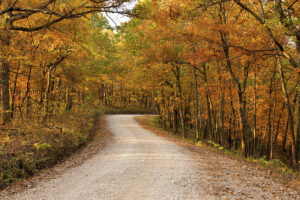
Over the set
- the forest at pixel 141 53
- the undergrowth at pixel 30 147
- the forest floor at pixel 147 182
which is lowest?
the forest floor at pixel 147 182

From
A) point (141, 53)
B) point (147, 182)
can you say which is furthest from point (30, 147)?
point (141, 53)

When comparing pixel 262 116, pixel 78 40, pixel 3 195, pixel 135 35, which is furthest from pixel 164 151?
pixel 262 116

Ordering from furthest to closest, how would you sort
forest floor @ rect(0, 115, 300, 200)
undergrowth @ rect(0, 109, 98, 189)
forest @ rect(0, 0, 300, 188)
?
1. forest @ rect(0, 0, 300, 188)
2. undergrowth @ rect(0, 109, 98, 189)
3. forest floor @ rect(0, 115, 300, 200)

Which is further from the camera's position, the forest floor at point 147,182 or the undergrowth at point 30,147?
the undergrowth at point 30,147

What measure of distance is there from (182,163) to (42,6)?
7.89 m

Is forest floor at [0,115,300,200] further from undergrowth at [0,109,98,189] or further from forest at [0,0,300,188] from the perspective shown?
forest at [0,0,300,188]

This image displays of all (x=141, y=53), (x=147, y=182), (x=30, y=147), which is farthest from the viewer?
(x=141, y=53)

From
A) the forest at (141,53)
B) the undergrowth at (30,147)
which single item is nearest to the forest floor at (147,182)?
the undergrowth at (30,147)

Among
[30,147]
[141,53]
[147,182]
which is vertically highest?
[141,53]

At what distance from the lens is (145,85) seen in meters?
18.3

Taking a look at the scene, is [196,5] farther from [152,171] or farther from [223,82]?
[223,82]

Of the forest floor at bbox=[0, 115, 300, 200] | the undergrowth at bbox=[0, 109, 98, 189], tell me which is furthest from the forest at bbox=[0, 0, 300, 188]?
the forest floor at bbox=[0, 115, 300, 200]

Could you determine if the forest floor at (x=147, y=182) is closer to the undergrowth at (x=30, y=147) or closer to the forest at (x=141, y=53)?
the undergrowth at (x=30, y=147)

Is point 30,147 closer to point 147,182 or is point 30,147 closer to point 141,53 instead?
point 147,182
